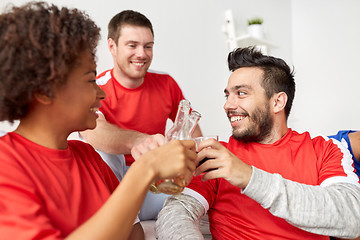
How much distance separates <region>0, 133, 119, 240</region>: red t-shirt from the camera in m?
0.59

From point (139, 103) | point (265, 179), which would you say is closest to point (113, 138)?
point (139, 103)

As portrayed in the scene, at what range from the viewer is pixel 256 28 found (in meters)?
3.05

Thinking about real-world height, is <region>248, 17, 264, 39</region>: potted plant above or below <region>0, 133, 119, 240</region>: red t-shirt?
above

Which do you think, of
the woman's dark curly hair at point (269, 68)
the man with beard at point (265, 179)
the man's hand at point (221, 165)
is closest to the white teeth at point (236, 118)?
the man with beard at point (265, 179)

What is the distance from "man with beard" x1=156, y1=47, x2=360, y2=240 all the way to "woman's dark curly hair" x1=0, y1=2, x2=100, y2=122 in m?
0.41

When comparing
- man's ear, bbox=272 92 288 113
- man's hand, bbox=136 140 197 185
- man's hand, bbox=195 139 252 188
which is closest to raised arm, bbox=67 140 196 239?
man's hand, bbox=136 140 197 185

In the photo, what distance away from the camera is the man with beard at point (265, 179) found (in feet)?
3.06

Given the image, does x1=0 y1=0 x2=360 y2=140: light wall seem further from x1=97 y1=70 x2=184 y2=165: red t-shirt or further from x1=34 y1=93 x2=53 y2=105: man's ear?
x1=34 y1=93 x2=53 y2=105: man's ear

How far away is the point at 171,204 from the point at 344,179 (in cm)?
55

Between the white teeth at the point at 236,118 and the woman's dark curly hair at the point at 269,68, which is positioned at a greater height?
the woman's dark curly hair at the point at 269,68

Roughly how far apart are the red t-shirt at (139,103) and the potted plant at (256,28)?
138cm

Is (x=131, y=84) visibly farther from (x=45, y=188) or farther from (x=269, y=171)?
(x=45, y=188)

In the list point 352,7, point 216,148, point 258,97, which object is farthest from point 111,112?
point 352,7

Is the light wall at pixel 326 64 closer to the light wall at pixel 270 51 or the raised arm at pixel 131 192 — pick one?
the light wall at pixel 270 51
